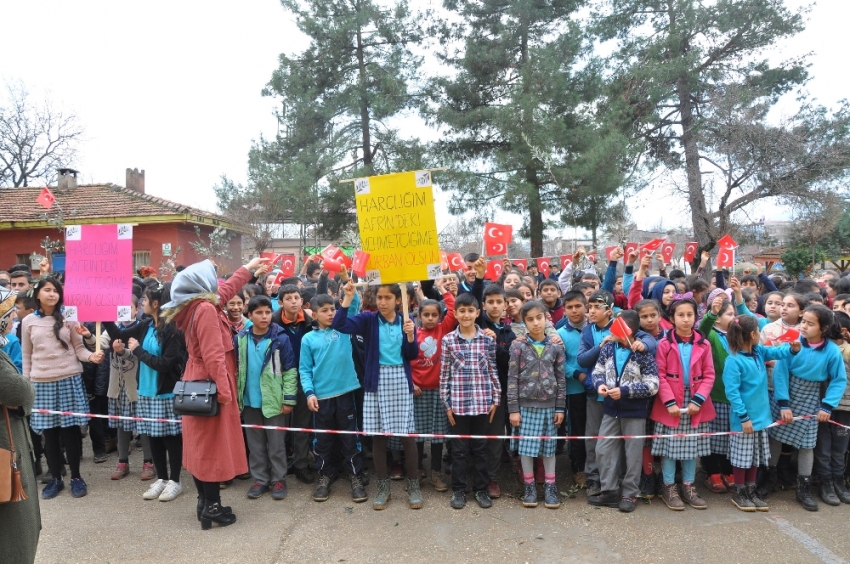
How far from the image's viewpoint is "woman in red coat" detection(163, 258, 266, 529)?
4.20 metres

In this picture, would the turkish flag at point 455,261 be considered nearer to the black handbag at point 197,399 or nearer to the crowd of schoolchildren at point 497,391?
the crowd of schoolchildren at point 497,391

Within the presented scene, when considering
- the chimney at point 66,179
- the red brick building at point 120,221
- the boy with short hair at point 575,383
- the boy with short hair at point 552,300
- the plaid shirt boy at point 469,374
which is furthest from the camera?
the chimney at point 66,179

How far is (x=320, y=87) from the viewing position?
20188 millimetres

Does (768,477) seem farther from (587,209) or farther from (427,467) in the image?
(587,209)

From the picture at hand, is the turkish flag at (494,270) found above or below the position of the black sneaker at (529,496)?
above

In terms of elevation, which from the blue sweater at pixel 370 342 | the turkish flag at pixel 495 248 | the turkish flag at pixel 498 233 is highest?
the turkish flag at pixel 498 233

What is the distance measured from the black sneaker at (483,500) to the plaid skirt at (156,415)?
2675mm

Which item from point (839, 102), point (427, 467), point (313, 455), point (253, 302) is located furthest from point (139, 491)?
point (839, 102)

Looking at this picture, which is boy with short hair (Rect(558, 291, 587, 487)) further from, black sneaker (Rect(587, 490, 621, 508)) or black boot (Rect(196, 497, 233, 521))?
black boot (Rect(196, 497, 233, 521))

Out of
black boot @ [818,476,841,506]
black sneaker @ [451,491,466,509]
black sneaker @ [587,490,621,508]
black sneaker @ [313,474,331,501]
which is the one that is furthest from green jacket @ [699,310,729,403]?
black sneaker @ [313,474,331,501]

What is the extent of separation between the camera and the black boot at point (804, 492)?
4.66 m

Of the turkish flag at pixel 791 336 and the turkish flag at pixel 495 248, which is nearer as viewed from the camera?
the turkish flag at pixel 791 336

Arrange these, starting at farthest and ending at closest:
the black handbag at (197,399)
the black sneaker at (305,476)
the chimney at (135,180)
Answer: the chimney at (135,180)
the black sneaker at (305,476)
the black handbag at (197,399)

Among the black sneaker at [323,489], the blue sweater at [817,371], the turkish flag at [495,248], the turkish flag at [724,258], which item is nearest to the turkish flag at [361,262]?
the black sneaker at [323,489]
